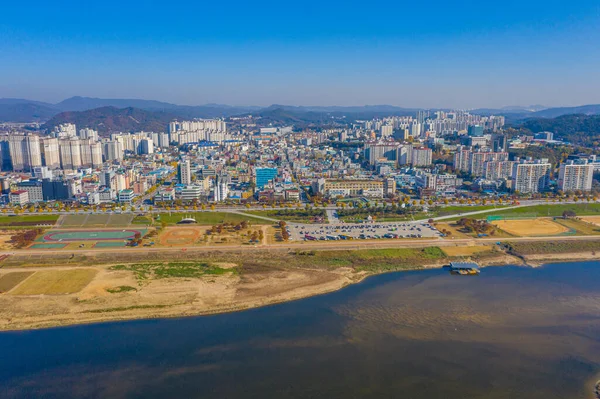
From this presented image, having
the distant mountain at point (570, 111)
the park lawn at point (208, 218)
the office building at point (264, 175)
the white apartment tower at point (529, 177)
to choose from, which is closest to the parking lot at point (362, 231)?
the park lawn at point (208, 218)

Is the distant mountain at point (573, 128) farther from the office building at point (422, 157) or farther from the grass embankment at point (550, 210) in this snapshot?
the grass embankment at point (550, 210)

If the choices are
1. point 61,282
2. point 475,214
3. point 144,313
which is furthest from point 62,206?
point 475,214

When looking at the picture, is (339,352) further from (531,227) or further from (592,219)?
(592,219)

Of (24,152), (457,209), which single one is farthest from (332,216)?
(24,152)

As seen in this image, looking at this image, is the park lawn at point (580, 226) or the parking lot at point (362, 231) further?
the park lawn at point (580, 226)

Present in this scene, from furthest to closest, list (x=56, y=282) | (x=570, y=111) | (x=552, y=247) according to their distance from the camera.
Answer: (x=570, y=111), (x=552, y=247), (x=56, y=282)

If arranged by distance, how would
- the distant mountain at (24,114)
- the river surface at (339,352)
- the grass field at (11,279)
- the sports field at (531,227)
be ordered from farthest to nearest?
the distant mountain at (24,114)
the sports field at (531,227)
the grass field at (11,279)
the river surface at (339,352)

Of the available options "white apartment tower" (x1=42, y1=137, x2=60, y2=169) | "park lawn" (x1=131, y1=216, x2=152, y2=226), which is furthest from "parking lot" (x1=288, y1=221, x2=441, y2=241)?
"white apartment tower" (x1=42, y1=137, x2=60, y2=169)

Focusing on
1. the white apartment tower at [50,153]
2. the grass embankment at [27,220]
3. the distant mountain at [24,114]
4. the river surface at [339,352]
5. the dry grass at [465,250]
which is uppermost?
the distant mountain at [24,114]
